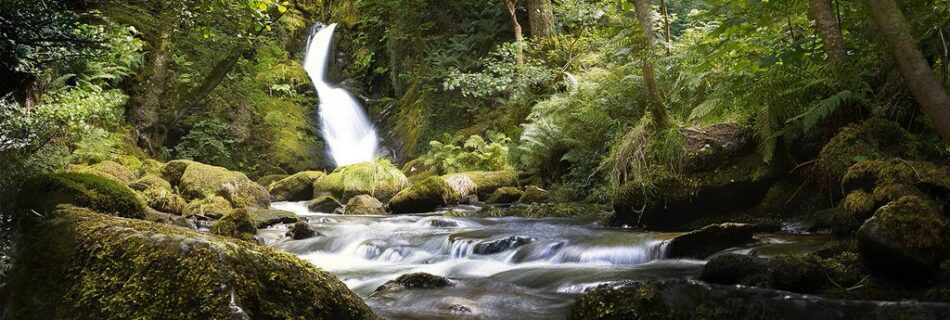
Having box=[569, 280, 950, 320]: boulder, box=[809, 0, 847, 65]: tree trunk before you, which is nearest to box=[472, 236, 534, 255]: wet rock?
box=[569, 280, 950, 320]: boulder

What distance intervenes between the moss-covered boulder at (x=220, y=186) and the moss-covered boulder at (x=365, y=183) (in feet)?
6.94

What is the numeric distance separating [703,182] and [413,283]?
158 inches

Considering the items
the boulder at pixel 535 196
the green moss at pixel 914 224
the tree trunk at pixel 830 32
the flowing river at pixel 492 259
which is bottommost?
the flowing river at pixel 492 259

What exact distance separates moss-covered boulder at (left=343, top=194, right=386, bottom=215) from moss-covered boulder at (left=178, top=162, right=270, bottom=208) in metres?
1.69

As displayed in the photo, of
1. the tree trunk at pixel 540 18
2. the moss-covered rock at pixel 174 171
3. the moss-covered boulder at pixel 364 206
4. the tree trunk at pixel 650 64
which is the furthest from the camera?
the tree trunk at pixel 540 18

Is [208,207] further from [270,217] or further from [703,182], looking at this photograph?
[703,182]

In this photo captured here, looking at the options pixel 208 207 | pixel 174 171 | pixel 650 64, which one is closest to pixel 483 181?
pixel 208 207

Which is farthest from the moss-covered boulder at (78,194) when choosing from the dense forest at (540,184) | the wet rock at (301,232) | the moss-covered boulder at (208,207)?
the moss-covered boulder at (208,207)

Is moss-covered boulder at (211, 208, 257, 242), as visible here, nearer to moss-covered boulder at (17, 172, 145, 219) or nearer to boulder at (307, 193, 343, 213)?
moss-covered boulder at (17, 172, 145, 219)

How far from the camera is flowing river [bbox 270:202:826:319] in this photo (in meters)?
4.64

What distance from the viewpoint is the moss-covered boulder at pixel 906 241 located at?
3.50 metres

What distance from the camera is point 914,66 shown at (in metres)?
3.45

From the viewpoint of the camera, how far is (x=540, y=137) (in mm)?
12055

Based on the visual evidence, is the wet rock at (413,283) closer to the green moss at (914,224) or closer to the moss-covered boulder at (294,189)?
the green moss at (914,224)
